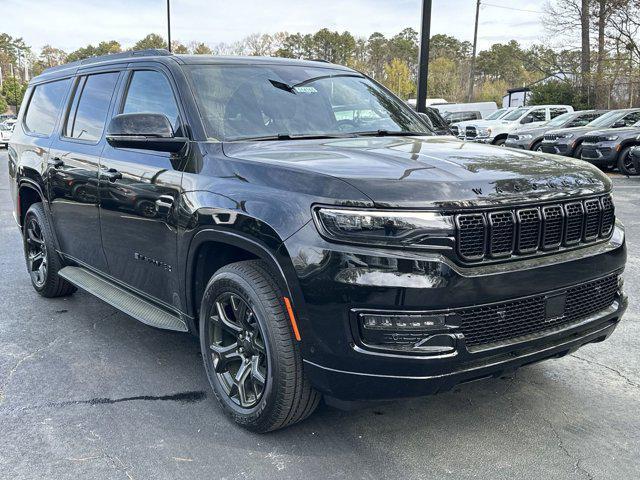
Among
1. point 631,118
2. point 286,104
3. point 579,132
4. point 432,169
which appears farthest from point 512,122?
point 432,169

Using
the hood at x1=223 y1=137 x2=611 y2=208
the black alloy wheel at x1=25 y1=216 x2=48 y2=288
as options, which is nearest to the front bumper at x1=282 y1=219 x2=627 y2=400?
the hood at x1=223 y1=137 x2=611 y2=208

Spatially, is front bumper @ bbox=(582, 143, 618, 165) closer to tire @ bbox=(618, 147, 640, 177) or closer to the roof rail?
tire @ bbox=(618, 147, 640, 177)

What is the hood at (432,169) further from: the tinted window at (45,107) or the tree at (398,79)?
the tree at (398,79)

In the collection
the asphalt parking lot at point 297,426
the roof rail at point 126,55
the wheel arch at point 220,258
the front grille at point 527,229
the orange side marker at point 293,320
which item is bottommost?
the asphalt parking lot at point 297,426

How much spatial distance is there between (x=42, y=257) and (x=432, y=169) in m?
4.12

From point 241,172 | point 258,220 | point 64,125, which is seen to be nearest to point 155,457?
point 258,220

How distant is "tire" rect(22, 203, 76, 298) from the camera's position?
5.32 metres

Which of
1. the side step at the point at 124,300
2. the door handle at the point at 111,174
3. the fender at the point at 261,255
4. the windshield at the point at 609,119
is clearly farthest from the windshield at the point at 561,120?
the fender at the point at 261,255

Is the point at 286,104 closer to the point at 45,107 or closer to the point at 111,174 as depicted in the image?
the point at 111,174

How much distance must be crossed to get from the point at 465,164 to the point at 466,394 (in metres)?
1.40

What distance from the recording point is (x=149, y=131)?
354 cm

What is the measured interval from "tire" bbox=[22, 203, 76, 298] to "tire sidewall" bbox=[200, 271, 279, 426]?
8.01 ft

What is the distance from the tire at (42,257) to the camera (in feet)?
17.5

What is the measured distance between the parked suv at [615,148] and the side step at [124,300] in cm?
1384
